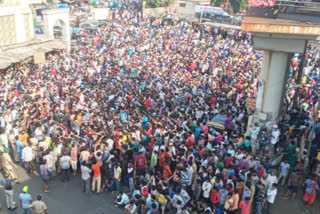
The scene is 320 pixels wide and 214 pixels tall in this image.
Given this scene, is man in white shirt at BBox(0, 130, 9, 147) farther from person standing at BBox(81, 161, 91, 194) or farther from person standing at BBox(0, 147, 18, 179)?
person standing at BBox(81, 161, 91, 194)

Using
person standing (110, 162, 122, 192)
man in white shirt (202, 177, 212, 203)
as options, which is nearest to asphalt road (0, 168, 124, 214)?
person standing (110, 162, 122, 192)

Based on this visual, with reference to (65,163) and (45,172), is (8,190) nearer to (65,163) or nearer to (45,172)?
(45,172)

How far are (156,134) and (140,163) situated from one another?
5.53 ft

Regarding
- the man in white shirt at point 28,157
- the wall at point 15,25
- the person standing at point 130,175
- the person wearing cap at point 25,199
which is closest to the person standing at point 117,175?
the person standing at point 130,175

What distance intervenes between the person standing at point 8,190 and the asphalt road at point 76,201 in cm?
22

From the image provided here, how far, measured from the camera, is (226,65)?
65.4 ft

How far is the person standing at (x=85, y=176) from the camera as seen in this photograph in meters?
9.79

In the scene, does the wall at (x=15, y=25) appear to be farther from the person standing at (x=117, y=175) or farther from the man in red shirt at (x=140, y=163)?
the man in red shirt at (x=140, y=163)

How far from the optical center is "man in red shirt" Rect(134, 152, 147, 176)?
392 inches

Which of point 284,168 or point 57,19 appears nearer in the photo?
point 284,168

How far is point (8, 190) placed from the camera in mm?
9203

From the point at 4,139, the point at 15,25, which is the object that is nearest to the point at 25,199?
the point at 4,139

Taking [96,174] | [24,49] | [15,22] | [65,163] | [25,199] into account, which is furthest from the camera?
[15,22]

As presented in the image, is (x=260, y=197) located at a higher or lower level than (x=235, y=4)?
lower
